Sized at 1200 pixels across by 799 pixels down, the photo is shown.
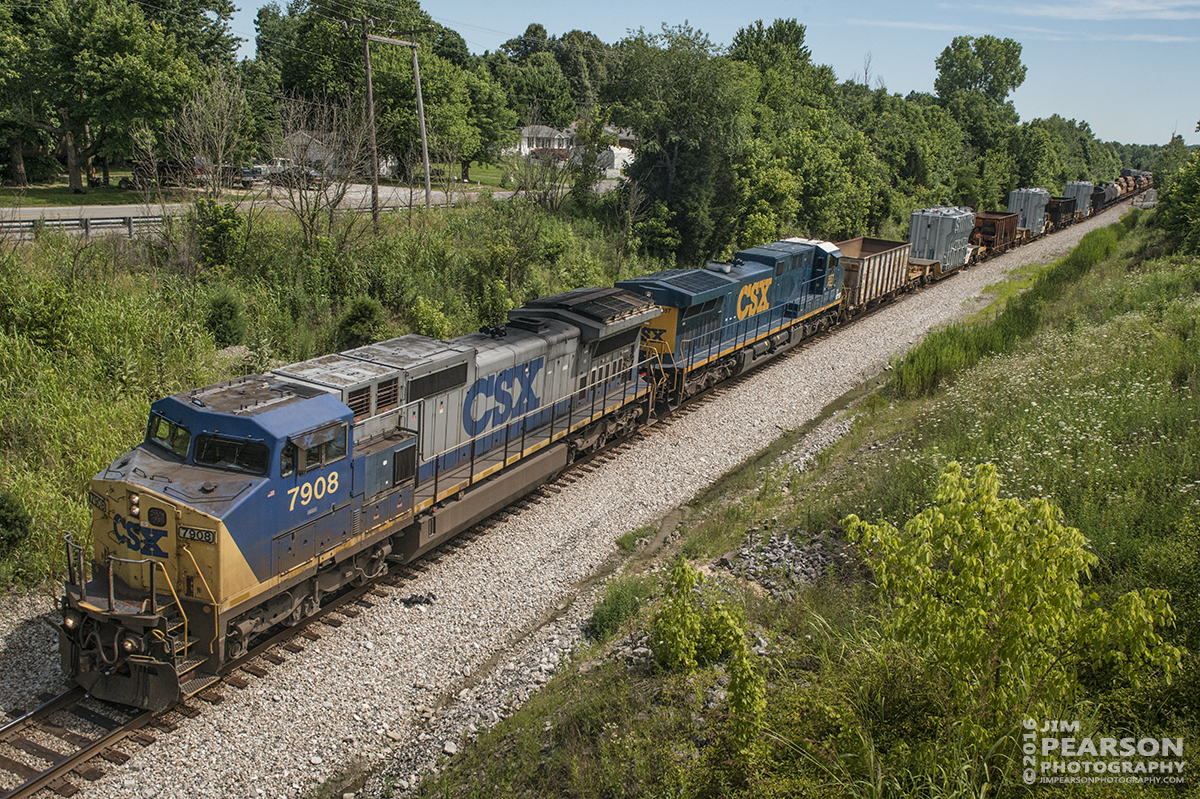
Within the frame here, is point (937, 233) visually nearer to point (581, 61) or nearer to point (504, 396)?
point (504, 396)

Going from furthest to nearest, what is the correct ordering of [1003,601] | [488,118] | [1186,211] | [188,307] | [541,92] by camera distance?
[541,92] < [488,118] < [1186,211] < [188,307] < [1003,601]

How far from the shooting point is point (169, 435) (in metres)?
9.33

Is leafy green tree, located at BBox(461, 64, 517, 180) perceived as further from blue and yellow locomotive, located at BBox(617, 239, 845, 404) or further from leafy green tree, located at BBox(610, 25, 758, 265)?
blue and yellow locomotive, located at BBox(617, 239, 845, 404)

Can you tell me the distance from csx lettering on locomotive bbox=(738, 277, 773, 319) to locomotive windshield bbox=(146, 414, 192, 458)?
14929 mm

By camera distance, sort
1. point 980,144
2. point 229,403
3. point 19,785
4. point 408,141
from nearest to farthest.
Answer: point 19,785 → point 229,403 → point 408,141 → point 980,144

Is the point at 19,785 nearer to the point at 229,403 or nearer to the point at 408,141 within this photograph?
the point at 229,403

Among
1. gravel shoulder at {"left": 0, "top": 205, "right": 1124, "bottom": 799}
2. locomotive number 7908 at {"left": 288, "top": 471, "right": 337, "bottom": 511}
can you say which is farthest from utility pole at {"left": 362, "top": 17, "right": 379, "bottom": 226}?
locomotive number 7908 at {"left": 288, "top": 471, "right": 337, "bottom": 511}

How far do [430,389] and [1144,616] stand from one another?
30.5 feet

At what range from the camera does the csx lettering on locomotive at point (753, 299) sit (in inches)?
831

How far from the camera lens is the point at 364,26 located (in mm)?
24000

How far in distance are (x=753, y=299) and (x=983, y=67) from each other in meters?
91.7

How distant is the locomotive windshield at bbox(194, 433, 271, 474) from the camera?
8.98 metres

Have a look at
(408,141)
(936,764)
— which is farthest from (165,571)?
(408,141)

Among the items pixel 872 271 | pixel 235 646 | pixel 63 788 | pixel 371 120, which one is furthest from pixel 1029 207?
pixel 63 788
